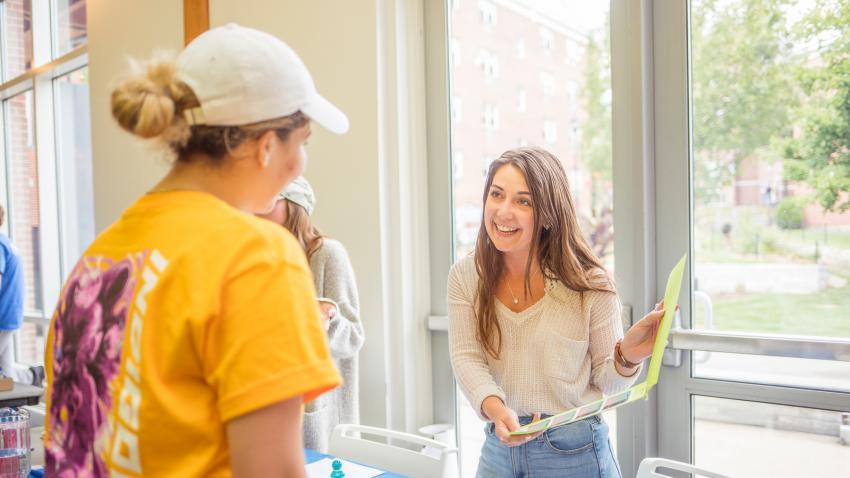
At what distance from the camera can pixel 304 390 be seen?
0.74 m

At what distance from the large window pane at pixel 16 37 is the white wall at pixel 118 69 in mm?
1751

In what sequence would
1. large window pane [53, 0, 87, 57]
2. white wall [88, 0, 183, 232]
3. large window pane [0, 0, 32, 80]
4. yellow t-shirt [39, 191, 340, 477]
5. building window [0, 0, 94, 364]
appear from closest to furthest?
yellow t-shirt [39, 191, 340, 477]
white wall [88, 0, 183, 232]
large window pane [53, 0, 87, 57]
building window [0, 0, 94, 364]
large window pane [0, 0, 32, 80]

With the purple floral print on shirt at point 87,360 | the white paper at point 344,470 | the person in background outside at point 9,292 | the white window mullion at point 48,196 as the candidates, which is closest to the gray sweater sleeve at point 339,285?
the white paper at point 344,470

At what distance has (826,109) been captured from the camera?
2.02 m

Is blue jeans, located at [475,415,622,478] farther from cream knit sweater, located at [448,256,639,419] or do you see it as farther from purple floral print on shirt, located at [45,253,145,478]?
purple floral print on shirt, located at [45,253,145,478]

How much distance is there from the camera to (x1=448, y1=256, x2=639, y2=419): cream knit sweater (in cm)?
172

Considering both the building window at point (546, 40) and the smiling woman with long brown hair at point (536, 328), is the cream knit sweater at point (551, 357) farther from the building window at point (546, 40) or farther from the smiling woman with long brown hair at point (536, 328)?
the building window at point (546, 40)

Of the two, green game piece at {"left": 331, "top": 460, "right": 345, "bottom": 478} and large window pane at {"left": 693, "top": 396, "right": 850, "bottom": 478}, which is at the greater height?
green game piece at {"left": 331, "top": 460, "right": 345, "bottom": 478}

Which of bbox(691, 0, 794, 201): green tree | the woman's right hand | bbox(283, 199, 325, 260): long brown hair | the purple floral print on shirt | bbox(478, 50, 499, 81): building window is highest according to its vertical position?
bbox(478, 50, 499, 81): building window

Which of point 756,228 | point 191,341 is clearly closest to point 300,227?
point 756,228

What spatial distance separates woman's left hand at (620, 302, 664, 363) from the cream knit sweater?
74 millimetres

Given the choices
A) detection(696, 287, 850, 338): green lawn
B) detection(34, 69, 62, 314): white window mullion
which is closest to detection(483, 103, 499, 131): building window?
A: detection(696, 287, 850, 338): green lawn

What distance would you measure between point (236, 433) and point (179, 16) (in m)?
3.41

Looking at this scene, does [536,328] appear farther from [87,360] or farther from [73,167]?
[73,167]
